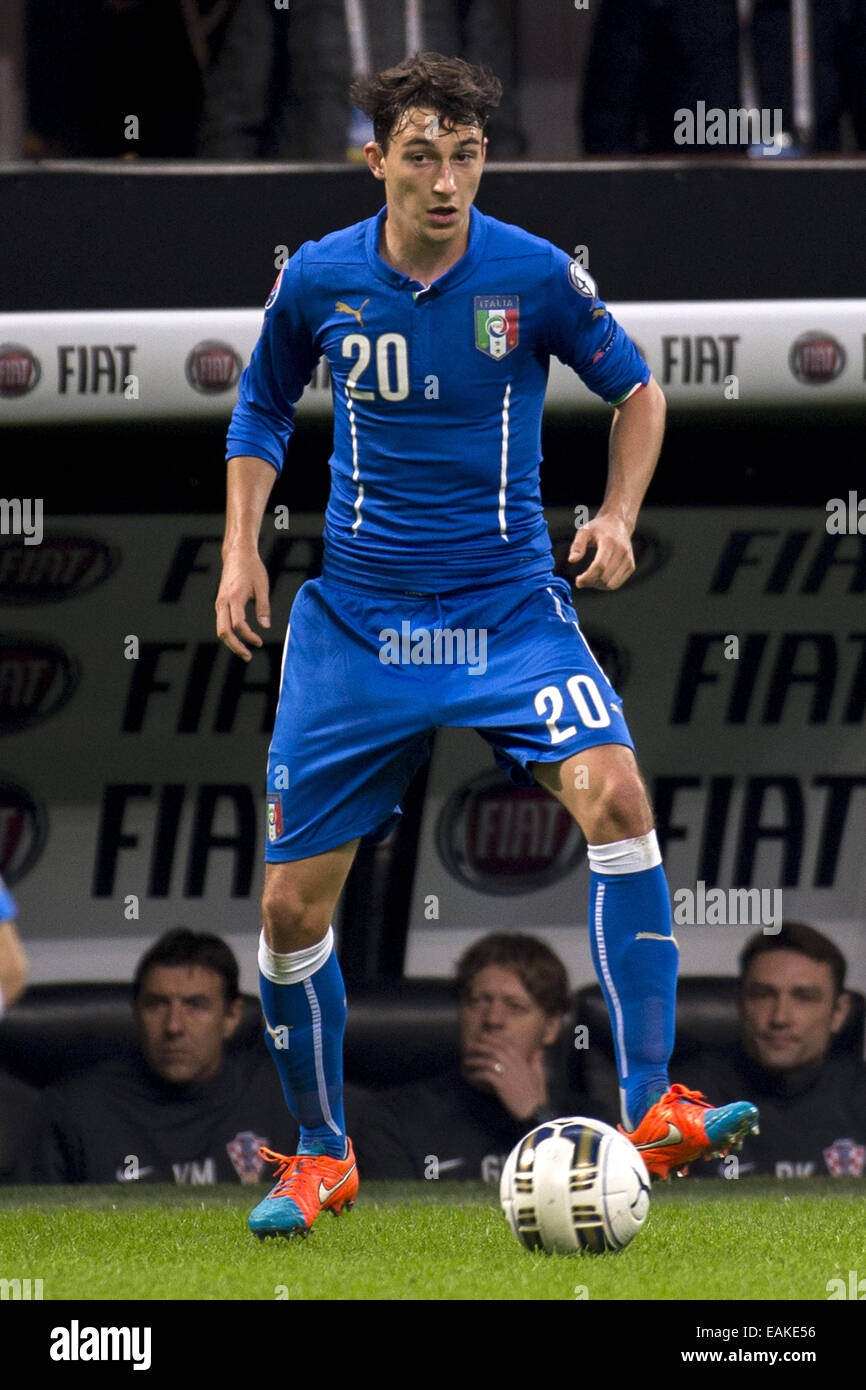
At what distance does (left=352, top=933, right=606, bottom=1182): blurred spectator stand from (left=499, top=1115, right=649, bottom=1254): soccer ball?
213 cm

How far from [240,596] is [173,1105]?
2.27 m

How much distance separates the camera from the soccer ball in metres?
3.02

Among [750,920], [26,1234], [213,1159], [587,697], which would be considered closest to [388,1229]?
[26,1234]

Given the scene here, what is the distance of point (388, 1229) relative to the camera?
3697 mm

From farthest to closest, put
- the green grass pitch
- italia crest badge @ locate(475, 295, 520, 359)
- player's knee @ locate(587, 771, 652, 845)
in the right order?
italia crest badge @ locate(475, 295, 520, 359), player's knee @ locate(587, 771, 652, 845), the green grass pitch

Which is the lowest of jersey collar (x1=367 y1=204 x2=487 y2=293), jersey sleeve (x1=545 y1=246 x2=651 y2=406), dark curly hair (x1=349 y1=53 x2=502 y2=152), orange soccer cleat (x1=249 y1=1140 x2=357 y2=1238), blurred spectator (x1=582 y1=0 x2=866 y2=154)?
orange soccer cleat (x1=249 y1=1140 x2=357 y2=1238)

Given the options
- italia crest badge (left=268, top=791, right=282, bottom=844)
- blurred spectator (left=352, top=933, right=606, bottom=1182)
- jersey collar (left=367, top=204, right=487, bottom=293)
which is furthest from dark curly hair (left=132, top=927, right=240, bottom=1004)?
jersey collar (left=367, top=204, right=487, bottom=293)

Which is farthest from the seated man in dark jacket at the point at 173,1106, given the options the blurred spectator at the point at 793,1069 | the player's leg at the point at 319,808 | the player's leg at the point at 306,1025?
the player's leg at the point at 319,808

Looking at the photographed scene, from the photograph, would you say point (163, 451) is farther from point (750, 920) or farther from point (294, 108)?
point (750, 920)

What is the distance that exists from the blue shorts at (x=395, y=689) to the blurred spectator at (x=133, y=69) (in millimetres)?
1964

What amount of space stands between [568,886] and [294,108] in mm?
2240

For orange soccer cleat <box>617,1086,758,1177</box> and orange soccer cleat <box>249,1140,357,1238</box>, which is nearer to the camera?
orange soccer cleat <box>617,1086,758,1177</box>

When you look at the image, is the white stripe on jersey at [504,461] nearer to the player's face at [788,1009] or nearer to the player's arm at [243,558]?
the player's arm at [243,558]

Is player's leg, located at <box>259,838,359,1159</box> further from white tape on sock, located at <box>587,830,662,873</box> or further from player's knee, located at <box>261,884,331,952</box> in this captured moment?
white tape on sock, located at <box>587,830,662,873</box>
